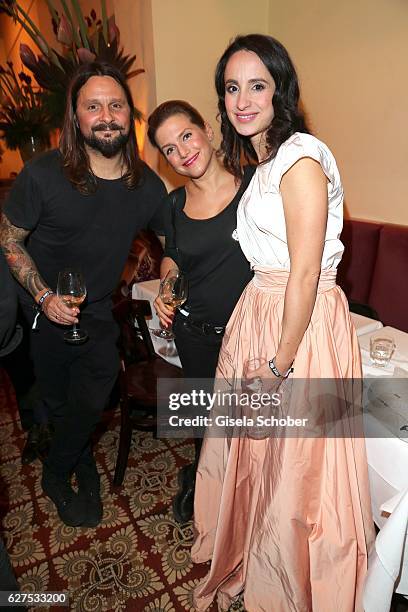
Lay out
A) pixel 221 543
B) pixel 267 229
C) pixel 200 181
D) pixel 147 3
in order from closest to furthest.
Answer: pixel 267 229 → pixel 221 543 → pixel 200 181 → pixel 147 3

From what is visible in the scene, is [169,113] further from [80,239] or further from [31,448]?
[31,448]

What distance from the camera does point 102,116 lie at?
1.97 metres

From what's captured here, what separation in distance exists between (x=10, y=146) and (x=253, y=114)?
3.66m

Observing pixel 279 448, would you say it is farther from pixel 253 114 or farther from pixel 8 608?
pixel 253 114

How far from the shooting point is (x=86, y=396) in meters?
2.15

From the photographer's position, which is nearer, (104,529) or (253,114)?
(253,114)

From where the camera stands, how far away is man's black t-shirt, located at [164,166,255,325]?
1.73 meters

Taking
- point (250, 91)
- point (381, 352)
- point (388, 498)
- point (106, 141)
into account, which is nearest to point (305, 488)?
point (388, 498)

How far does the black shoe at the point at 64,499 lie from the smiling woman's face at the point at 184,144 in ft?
5.60

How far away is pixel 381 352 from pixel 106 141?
153 centimetres

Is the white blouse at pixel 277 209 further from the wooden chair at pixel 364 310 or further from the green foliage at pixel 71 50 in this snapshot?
the green foliage at pixel 71 50

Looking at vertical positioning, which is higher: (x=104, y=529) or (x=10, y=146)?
(x=10, y=146)

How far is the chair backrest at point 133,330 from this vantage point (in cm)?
240

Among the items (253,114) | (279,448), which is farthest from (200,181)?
(279,448)
